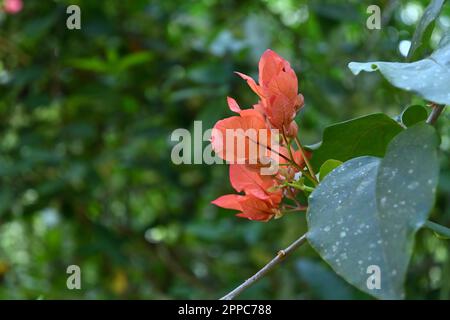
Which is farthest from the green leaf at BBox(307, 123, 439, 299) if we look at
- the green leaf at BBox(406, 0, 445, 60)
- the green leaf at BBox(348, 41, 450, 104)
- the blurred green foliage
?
the blurred green foliage

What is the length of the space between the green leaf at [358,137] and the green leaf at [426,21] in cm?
6

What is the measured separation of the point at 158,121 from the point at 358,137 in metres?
1.03

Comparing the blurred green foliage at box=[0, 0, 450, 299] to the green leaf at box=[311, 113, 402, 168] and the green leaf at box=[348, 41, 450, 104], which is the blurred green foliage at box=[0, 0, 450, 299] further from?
the green leaf at box=[348, 41, 450, 104]

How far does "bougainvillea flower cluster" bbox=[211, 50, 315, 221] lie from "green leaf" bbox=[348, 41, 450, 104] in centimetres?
6

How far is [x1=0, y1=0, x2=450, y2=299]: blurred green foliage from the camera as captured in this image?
1311 mm

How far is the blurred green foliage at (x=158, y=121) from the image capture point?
131 centimetres

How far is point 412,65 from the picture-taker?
0.45 m

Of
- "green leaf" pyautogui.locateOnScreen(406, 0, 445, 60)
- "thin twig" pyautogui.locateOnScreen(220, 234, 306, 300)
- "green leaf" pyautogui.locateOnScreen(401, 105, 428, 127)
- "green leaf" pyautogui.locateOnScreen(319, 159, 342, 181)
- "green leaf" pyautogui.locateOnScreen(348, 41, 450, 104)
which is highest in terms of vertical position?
"green leaf" pyautogui.locateOnScreen(406, 0, 445, 60)

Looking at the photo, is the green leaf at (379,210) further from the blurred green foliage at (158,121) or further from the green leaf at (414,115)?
the blurred green foliage at (158,121)

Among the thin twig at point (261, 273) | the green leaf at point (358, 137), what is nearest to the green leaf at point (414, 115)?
the green leaf at point (358, 137)

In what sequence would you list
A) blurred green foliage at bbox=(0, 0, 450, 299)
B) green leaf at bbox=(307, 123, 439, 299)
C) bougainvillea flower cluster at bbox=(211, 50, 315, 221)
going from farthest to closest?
blurred green foliage at bbox=(0, 0, 450, 299) < bougainvillea flower cluster at bbox=(211, 50, 315, 221) < green leaf at bbox=(307, 123, 439, 299)

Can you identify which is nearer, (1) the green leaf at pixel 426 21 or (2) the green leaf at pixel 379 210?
(2) the green leaf at pixel 379 210

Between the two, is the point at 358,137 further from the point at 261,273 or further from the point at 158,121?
the point at 158,121

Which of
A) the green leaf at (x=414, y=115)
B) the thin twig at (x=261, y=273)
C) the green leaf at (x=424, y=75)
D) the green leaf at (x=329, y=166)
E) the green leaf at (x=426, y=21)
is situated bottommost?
the thin twig at (x=261, y=273)
